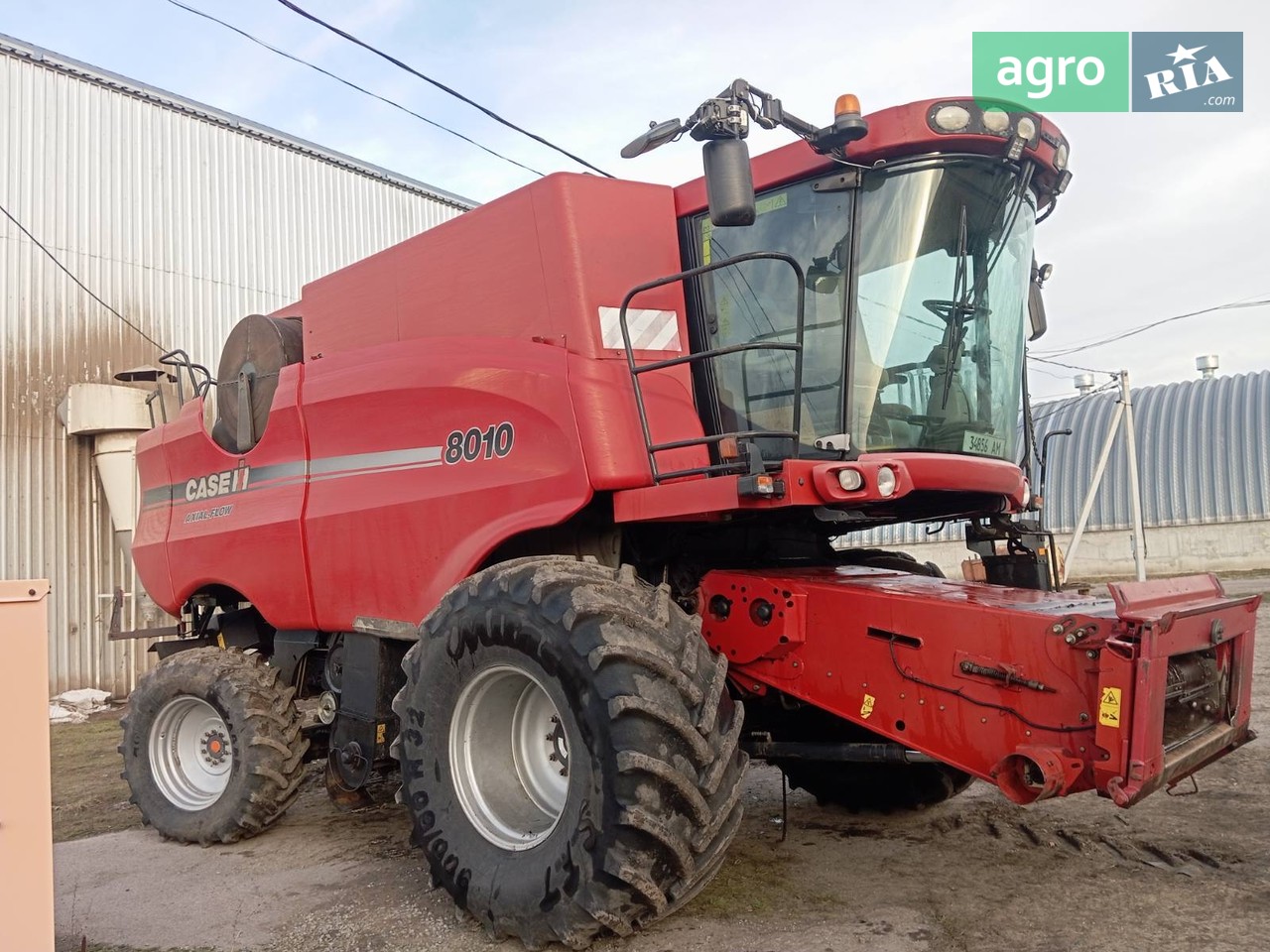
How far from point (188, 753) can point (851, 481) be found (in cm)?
448

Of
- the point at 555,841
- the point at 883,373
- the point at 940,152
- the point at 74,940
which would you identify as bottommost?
the point at 74,940

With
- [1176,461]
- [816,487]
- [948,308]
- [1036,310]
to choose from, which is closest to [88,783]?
[816,487]

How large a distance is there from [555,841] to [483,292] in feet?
8.34

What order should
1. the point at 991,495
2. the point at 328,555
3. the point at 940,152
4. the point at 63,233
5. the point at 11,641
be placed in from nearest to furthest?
the point at 11,641 → the point at 940,152 → the point at 991,495 → the point at 328,555 → the point at 63,233

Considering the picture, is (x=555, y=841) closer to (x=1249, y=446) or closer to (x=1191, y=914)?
(x=1191, y=914)

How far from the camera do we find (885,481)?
12.5ft

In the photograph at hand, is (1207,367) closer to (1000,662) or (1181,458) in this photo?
(1181,458)

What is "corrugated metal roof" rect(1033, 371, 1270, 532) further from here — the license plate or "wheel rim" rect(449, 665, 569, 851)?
"wheel rim" rect(449, 665, 569, 851)

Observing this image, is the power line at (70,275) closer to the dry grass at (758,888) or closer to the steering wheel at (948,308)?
the dry grass at (758,888)

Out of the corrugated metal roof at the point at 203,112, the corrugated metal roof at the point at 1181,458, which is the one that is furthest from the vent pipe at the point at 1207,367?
the corrugated metal roof at the point at 203,112

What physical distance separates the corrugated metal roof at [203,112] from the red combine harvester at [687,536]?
30.2 ft

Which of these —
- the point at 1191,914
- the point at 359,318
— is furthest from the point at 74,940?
the point at 1191,914

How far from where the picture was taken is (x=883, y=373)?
418 centimetres

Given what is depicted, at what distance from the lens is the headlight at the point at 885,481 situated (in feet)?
12.4
